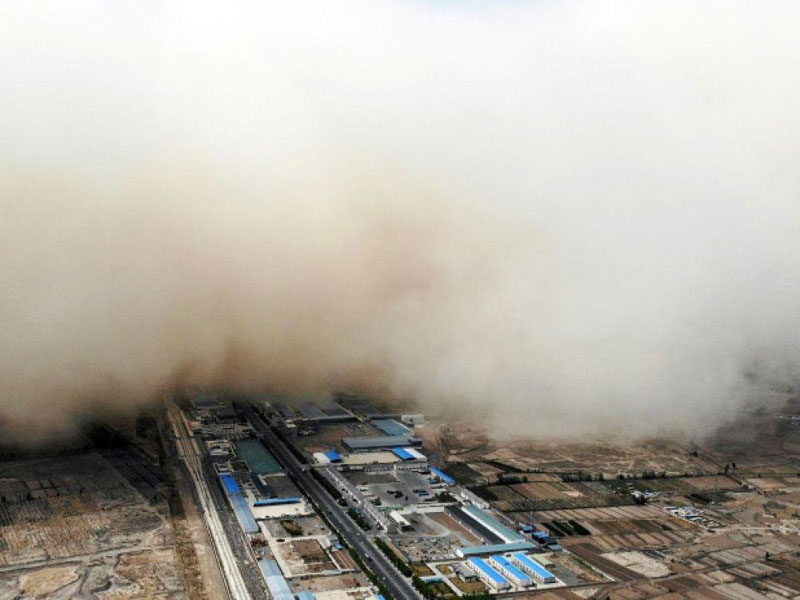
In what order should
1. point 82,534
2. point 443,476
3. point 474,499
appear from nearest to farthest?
point 82,534, point 474,499, point 443,476

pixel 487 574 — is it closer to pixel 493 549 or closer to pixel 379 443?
pixel 493 549

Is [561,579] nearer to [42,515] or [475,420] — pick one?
[42,515]

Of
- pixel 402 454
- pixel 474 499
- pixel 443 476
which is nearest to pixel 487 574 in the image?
pixel 474 499

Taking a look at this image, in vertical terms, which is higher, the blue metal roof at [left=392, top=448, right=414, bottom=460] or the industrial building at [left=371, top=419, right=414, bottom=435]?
the industrial building at [left=371, top=419, right=414, bottom=435]

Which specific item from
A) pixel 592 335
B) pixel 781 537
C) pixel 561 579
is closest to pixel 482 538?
pixel 561 579

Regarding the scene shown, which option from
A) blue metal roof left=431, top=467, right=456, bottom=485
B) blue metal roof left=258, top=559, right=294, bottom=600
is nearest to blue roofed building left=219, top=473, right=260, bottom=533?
blue metal roof left=258, top=559, right=294, bottom=600

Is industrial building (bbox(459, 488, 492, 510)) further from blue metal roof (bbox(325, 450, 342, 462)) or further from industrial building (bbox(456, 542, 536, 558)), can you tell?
blue metal roof (bbox(325, 450, 342, 462))
